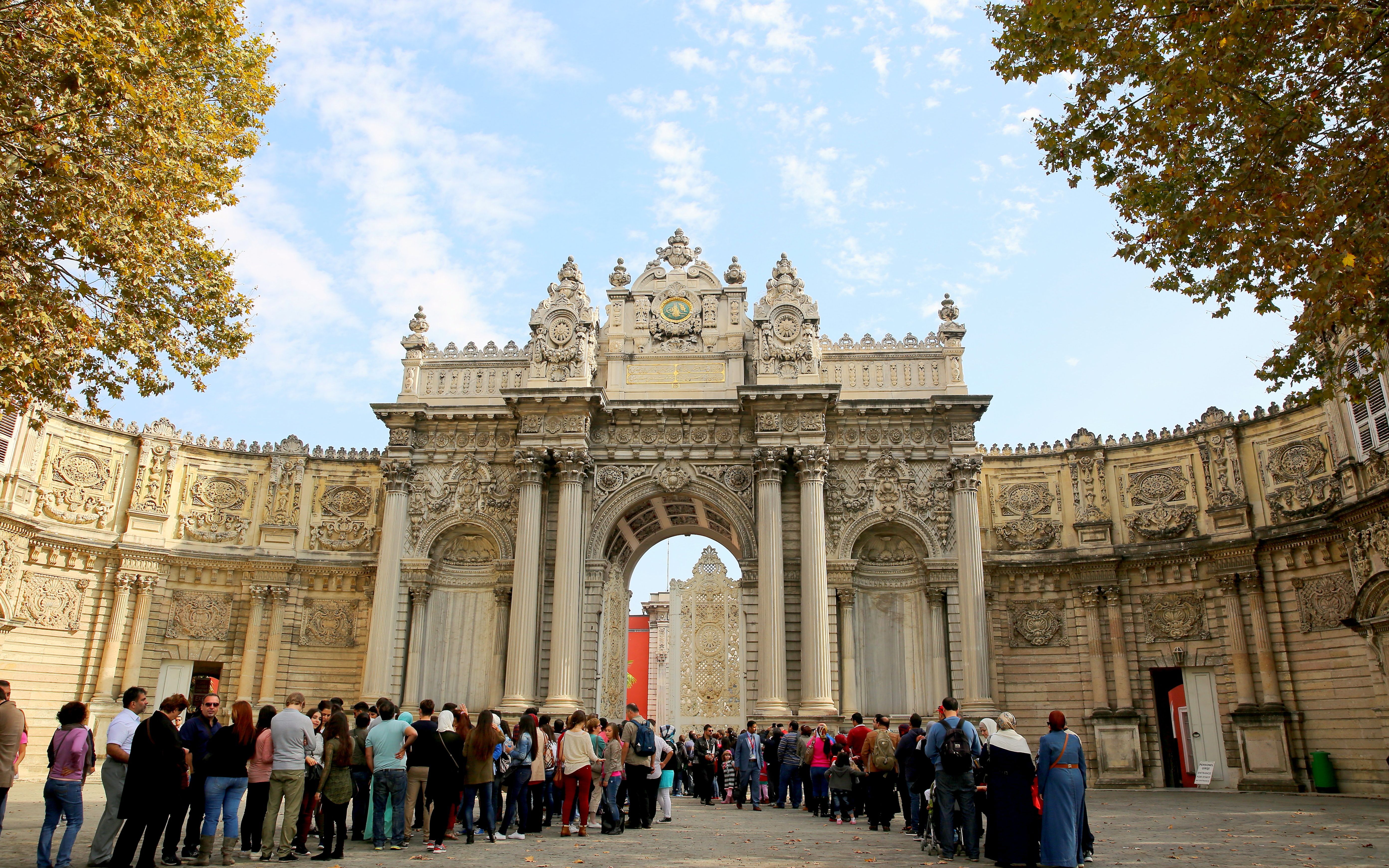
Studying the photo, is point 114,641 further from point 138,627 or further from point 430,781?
point 430,781

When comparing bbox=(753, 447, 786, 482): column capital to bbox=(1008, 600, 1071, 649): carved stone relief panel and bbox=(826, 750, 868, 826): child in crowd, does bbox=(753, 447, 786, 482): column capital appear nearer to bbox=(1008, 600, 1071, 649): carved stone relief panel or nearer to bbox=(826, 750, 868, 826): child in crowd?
bbox=(1008, 600, 1071, 649): carved stone relief panel

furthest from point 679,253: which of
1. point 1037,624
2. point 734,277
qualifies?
point 1037,624

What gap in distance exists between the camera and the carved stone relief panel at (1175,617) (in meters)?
26.6

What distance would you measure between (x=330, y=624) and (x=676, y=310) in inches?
→ 547

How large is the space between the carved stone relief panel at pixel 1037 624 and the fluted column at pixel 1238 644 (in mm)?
4077

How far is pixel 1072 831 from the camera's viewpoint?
34.3 ft

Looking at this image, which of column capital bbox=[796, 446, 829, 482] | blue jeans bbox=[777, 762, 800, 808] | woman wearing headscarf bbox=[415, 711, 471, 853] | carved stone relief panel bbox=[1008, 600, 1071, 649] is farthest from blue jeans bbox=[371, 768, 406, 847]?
carved stone relief panel bbox=[1008, 600, 1071, 649]

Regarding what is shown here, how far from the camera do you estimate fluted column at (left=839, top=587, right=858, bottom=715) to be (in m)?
24.7

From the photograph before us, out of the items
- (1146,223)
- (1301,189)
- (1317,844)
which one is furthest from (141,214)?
(1317,844)

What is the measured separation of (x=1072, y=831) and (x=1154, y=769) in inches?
722

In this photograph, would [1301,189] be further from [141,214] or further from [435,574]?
[435,574]

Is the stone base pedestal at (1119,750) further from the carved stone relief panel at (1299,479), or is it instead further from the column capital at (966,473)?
the column capital at (966,473)

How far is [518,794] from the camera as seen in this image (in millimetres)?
14016

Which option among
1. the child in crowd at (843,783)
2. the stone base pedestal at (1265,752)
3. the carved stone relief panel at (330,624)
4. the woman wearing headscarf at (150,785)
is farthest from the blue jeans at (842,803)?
the carved stone relief panel at (330,624)
